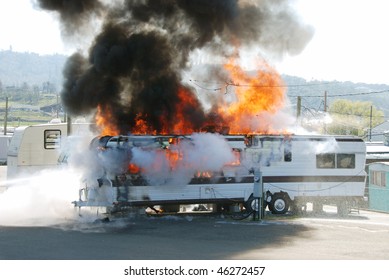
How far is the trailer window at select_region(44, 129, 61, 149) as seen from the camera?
35781 mm

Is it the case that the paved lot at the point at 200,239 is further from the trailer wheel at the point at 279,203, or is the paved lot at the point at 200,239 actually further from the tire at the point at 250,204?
the trailer wheel at the point at 279,203

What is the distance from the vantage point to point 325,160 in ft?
92.6

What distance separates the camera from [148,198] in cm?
2538

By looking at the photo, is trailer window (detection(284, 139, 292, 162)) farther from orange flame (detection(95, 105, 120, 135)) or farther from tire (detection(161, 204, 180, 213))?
orange flame (detection(95, 105, 120, 135))

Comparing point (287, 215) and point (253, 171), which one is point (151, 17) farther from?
point (287, 215)

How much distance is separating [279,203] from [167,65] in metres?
7.32

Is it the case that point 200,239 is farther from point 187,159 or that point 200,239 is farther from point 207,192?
point 187,159

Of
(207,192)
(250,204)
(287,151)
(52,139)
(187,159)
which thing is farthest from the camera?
(52,139)

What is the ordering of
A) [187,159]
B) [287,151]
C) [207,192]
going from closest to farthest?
1. [187,159]
2. [207,192]
3. [287,151]

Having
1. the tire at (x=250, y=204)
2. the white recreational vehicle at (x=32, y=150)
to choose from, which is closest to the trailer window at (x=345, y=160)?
the tire at (x=250, y=204)

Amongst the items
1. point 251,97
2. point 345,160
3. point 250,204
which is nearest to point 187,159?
point 250,204

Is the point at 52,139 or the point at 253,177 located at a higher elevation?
the point at 52,139

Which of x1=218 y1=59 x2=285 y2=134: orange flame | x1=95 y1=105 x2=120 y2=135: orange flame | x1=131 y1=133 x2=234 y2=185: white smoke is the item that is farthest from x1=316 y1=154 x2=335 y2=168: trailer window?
x1=95 y1=105 x2=120 y2=135: orange flame

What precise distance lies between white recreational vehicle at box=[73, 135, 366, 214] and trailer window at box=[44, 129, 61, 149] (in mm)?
10940
